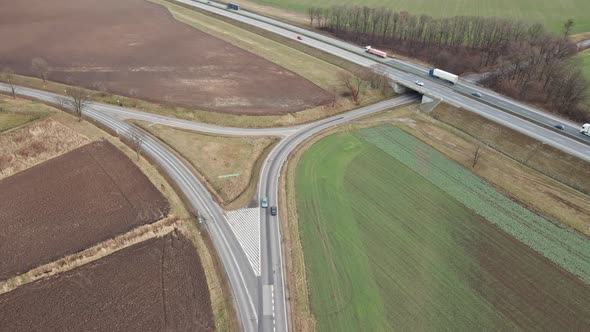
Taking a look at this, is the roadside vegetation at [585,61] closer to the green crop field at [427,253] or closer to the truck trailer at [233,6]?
the green crop field at [427,253]

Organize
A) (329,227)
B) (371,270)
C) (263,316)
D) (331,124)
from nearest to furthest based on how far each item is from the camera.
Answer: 1. (263,316)
2. (371,270)
3. (329,227)
4. (331,124)

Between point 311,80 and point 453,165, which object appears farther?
point 311,80

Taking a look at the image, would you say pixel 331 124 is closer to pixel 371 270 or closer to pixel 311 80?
pixel 311 80

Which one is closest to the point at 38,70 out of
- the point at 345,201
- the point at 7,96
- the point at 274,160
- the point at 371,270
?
the point at 7,96

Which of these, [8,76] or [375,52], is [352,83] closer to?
[375,52]

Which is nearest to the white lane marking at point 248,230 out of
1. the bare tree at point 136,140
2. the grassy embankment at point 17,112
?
the bare tree at point 136,140
